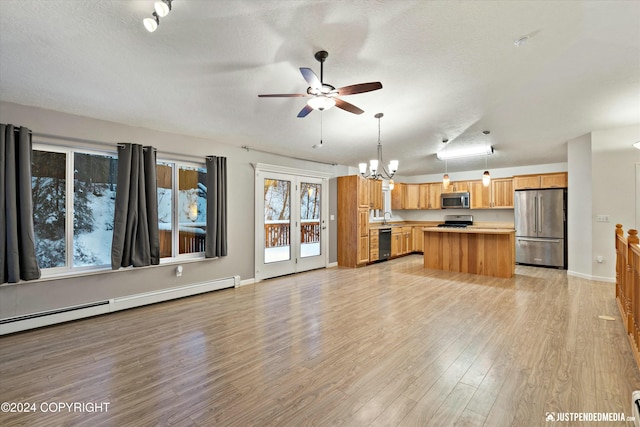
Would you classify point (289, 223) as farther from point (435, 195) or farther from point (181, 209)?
point (435, 195)

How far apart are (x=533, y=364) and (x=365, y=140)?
397 centimetres

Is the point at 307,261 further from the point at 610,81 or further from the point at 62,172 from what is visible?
the point at 610,81

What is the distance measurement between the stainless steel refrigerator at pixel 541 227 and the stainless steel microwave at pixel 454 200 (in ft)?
4.35

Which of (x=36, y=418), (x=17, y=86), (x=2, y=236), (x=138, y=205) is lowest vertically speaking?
(x=36, y=418)

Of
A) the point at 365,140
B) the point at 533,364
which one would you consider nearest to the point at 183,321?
the point at 533,364

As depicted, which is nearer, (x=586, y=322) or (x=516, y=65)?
(x=516, y=65)

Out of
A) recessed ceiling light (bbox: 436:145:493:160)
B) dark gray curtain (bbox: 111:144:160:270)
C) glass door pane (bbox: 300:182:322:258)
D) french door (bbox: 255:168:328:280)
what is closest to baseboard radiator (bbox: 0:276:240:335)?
dark gray curtain (bbox: 111:144:160:270)

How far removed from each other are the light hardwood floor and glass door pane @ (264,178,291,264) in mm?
1658

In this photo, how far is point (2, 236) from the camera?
9.75 ft

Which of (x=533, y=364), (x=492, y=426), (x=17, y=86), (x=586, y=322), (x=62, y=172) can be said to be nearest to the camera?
(x=492, y=426)

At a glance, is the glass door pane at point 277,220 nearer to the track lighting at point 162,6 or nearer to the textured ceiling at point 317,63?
the textured ceiling at point 317,63

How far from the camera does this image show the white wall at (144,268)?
319 cm

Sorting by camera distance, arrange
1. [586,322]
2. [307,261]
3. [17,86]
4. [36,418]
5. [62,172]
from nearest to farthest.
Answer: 1. [36,418]
2. [17,86]
3. [586,322]
4. [62,172]
5. [307,261]

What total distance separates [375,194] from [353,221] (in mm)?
1314
